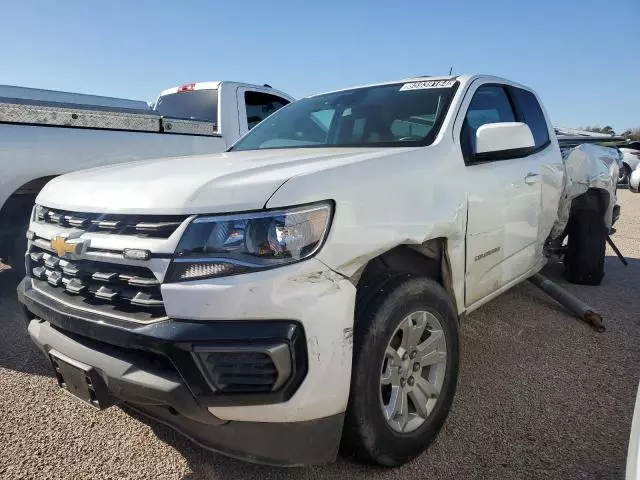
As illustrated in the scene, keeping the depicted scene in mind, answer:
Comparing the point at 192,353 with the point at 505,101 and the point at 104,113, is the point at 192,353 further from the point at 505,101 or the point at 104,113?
the point at 104,113

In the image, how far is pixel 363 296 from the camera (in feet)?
6.55

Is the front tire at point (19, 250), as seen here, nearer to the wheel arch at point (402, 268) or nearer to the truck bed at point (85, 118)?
the truck bed at point (85, 118)

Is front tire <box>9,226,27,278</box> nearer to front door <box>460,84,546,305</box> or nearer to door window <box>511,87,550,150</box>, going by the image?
front door <box>460,84,546,305</box>

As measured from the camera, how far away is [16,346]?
3.42m

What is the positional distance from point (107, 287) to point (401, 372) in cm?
126

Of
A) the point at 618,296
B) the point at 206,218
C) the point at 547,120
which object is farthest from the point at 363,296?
the point at 618,296

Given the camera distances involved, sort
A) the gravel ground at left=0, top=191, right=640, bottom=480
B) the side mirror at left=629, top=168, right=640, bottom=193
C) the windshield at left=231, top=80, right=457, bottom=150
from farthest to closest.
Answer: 1. the side mirror at left=629, top=168, right=640, bottom=193
2. the windshield at left=231, top=80, right=457, bottom=150
3. the gravel ground at left=0, top=191, right=640, bottom=480

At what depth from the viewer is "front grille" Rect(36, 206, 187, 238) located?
5.71ft

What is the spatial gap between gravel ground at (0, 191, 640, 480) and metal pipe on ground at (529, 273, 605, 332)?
102mm

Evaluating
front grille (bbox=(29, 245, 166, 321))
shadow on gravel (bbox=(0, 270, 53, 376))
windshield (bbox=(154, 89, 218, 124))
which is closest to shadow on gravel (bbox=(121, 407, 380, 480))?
front grille (bbox=(29, 245, 166, 321))

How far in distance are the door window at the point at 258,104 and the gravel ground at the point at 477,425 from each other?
11.1 ft

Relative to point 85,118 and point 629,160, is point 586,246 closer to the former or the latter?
point 85,118

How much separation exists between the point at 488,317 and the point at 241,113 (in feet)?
11.7

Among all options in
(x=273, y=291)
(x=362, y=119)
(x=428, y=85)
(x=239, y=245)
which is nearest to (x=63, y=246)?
(x=239, y=245)
